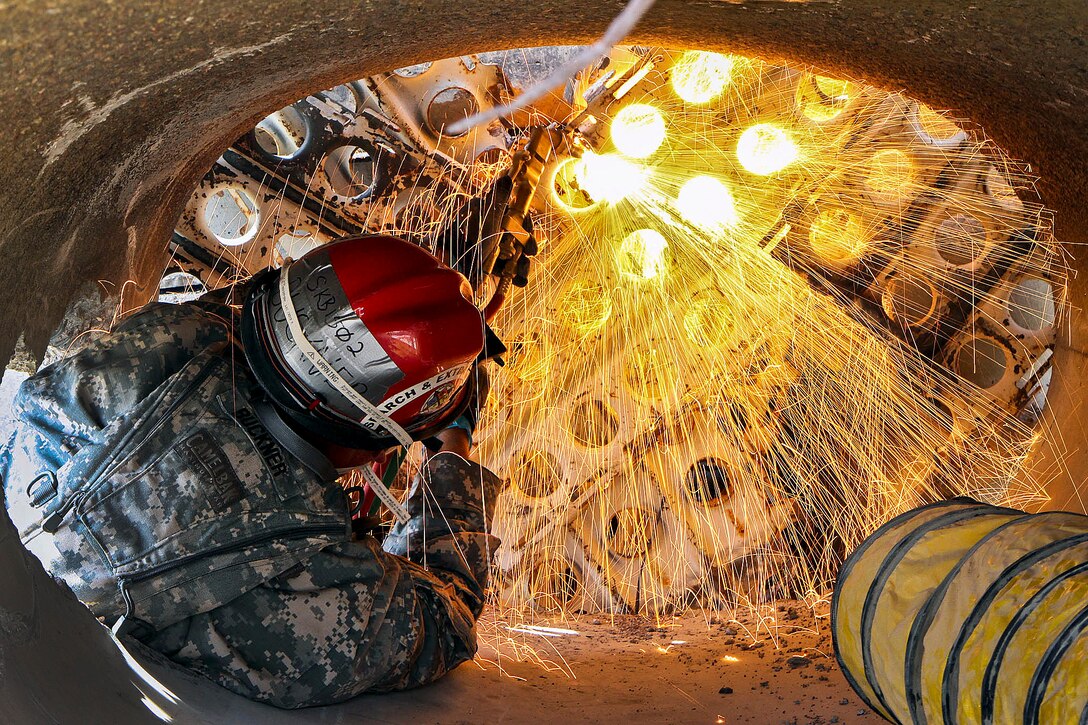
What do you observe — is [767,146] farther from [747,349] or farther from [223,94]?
[223,94]

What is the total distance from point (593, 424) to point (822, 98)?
1235 millimetres

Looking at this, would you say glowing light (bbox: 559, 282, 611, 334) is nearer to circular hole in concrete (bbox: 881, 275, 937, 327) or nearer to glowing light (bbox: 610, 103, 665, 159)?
glowing light (bbox: 610, 103, 665, 159)

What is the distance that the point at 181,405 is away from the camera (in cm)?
196

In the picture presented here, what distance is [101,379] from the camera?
1965 millimetres

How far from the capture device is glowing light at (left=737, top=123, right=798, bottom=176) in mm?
2811

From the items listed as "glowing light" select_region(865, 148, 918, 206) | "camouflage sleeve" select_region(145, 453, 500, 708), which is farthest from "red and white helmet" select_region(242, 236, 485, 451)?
"glowing light" select_region(865, 148, 918, 206)

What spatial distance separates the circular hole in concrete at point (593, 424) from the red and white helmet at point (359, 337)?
3.85 ft

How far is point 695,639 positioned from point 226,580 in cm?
159

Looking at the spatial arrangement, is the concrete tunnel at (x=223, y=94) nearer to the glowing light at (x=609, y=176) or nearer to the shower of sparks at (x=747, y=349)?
the shower of sparks at (x=747, y=349)

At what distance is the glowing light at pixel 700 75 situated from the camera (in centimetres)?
282

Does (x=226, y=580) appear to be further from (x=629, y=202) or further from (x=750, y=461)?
(x=750, y=461)

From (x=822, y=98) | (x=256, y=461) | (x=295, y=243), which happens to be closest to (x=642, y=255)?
(x=822, y=98)

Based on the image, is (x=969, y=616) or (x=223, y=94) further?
(x=223, y=94)

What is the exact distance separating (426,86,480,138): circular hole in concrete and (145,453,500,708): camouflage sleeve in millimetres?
1401
